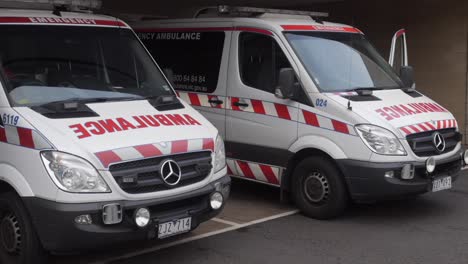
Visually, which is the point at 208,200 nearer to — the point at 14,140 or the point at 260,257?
the point at 260,257

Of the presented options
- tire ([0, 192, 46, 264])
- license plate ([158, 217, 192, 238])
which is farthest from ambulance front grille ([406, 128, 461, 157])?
tire ([0, 192, 46, 264])

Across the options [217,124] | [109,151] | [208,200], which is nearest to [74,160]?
[109,151]

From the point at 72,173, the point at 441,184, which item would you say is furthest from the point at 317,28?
the point at 72,173

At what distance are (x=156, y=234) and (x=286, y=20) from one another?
361 centimetres

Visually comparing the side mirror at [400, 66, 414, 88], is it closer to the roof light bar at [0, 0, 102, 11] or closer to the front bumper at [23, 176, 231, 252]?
the roof light bar at [0, 0, 102, 11]

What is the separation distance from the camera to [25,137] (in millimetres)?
4805

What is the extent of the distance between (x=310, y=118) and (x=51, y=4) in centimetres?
289

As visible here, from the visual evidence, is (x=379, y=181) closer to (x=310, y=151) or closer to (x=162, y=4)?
(x=310, y=151)


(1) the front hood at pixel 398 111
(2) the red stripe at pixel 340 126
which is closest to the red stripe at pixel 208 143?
(2) the red stripe at pixel 340 126

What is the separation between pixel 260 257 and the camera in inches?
224

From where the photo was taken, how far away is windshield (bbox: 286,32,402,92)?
7.04 meters

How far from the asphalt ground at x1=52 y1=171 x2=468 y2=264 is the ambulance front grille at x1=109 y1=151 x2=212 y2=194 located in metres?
0.86

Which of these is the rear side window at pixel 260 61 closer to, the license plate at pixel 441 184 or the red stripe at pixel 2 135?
the license plate at pixel 441 184

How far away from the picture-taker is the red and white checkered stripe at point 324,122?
6.56 meters
